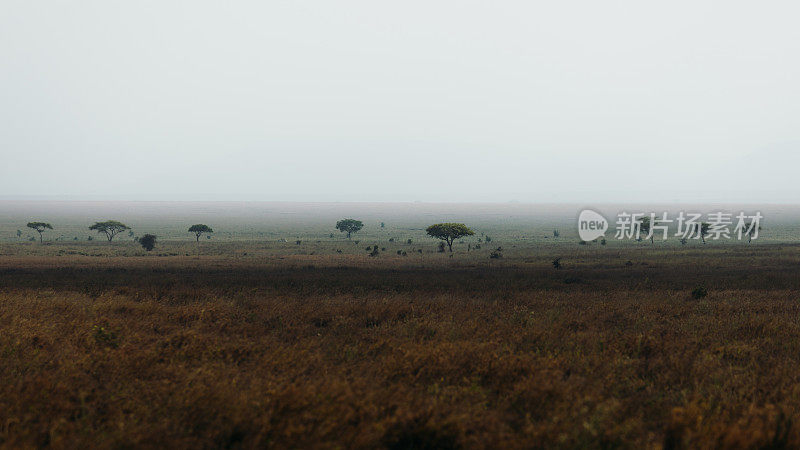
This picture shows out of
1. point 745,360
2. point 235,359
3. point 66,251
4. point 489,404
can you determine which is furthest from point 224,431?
point 66,251

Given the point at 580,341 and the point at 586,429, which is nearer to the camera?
the point at 586,429

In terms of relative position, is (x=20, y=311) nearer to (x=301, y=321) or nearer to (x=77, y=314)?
(x=77, y=314)

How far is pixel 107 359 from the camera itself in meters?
7.65

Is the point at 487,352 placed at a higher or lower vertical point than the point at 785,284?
higher

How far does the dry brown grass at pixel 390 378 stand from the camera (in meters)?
5.17

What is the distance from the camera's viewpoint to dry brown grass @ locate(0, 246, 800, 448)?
5.17 meters

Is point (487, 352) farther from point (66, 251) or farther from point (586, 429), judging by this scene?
point (66, 251)

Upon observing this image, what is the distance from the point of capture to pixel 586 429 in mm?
5188

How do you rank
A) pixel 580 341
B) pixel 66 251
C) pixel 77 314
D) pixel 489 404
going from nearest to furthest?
pixel 489 404
pixel 580 341
pixel 77 314
pixel 66 251

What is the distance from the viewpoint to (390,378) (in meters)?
7.02

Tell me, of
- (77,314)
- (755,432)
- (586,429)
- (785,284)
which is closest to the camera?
(755,432)

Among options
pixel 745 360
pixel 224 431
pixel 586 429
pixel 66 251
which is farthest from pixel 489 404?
pixel 66 251

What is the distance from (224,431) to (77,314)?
9141 millimetres

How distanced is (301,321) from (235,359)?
3.56m
